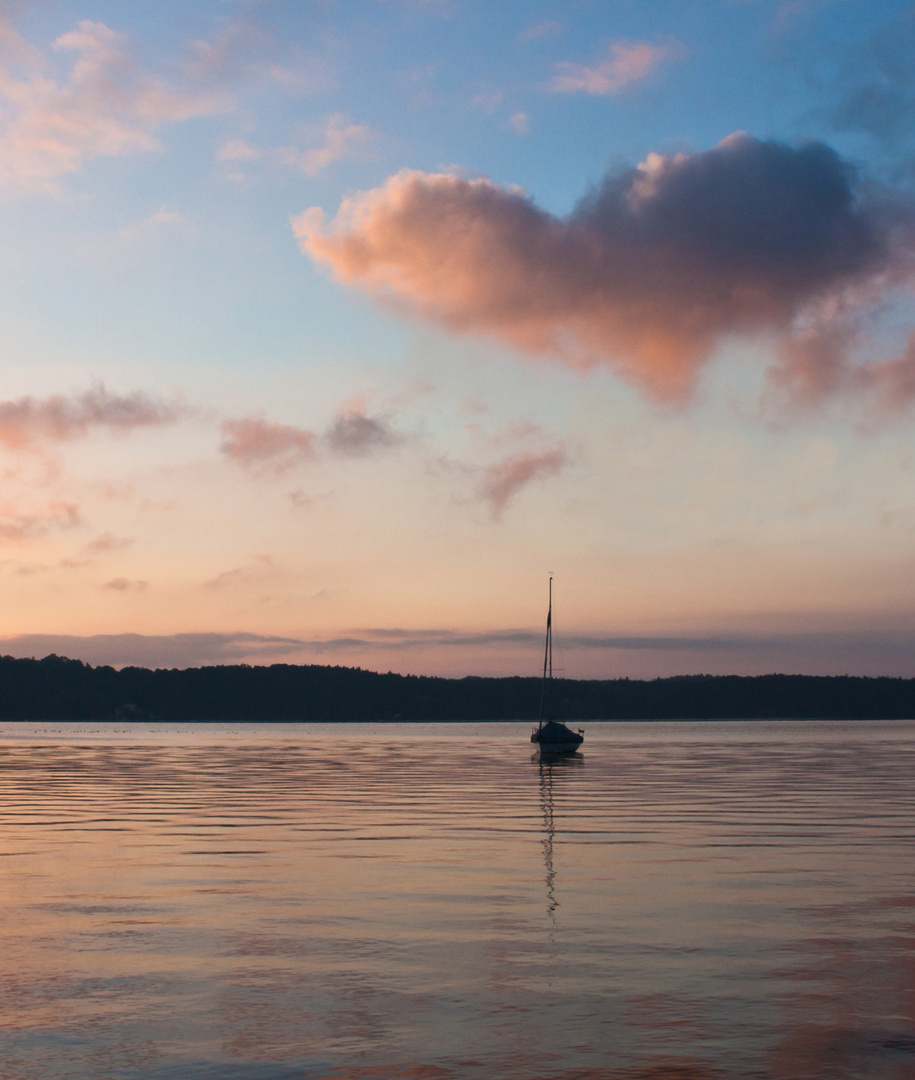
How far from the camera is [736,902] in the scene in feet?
80.7

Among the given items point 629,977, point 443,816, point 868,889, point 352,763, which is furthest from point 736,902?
point 352,763

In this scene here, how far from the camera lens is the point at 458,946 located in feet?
66.4

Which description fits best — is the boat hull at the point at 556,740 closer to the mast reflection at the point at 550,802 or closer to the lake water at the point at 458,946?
the mast reflection at the point at 550,802

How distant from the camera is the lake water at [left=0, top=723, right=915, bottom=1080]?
1407 centimetres

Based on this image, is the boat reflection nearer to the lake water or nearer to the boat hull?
the lake water

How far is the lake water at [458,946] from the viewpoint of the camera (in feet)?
46.2

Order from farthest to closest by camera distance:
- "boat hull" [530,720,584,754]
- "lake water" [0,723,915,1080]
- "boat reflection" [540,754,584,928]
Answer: "boat hull" [530,720,584,754] → "boat reflection" [540,754,584,928] → "lake water" [0,723,915,1080]

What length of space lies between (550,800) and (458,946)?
110ft

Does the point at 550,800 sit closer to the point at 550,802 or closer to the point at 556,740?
the point at 550,802

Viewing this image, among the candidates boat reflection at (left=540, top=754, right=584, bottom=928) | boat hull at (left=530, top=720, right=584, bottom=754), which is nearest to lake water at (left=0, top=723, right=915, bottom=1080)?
boat reflection at (left=540, top=754, right=584, bottom=928)

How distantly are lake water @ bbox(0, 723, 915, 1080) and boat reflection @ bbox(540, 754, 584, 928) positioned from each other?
177 millimetres

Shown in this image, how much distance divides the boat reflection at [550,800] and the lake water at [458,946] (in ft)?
0.58

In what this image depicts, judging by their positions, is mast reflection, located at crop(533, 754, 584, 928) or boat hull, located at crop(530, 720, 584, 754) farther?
boat hull, located at crop(530, 720, 584, 754)

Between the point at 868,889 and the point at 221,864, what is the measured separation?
16.2 meters
